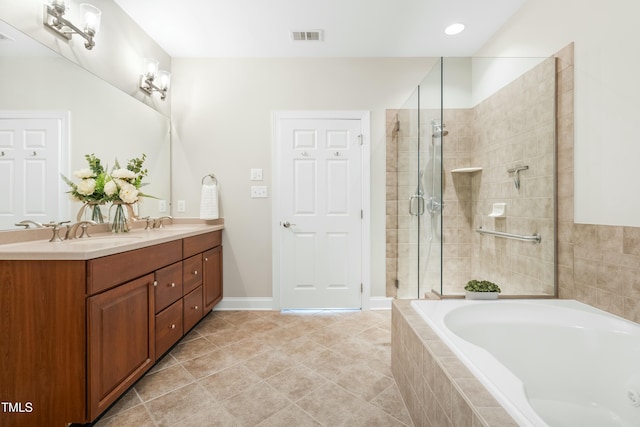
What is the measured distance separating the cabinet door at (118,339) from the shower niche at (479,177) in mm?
1719

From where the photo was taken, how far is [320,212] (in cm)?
285

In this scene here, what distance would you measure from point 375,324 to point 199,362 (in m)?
1.40

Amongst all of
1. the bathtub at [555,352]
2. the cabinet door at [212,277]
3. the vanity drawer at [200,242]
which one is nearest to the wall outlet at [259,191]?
the vanity drawer at [200,242]

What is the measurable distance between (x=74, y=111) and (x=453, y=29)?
2773 millimetres

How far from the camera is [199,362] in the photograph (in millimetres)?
1915

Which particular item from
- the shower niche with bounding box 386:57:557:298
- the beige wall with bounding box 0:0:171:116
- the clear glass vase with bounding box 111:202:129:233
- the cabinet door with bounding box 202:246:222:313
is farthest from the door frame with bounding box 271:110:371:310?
the clear glass vase with bounding box 111:202:129:233

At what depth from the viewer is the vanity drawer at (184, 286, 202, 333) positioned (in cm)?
215

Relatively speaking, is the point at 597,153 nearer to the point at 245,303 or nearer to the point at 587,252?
the point at 587,252

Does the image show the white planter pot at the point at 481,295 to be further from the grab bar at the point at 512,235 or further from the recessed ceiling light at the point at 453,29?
the recessed ceiling light at the point at 453,29

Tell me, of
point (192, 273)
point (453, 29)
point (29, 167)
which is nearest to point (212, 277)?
point (192, 273)

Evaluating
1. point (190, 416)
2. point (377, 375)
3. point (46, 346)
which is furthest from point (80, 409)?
point (377, 375)

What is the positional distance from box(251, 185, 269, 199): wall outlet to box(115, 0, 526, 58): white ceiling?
48.9 inches

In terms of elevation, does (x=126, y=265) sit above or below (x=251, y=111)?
below

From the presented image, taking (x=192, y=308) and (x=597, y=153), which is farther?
(x=192, y=308)
